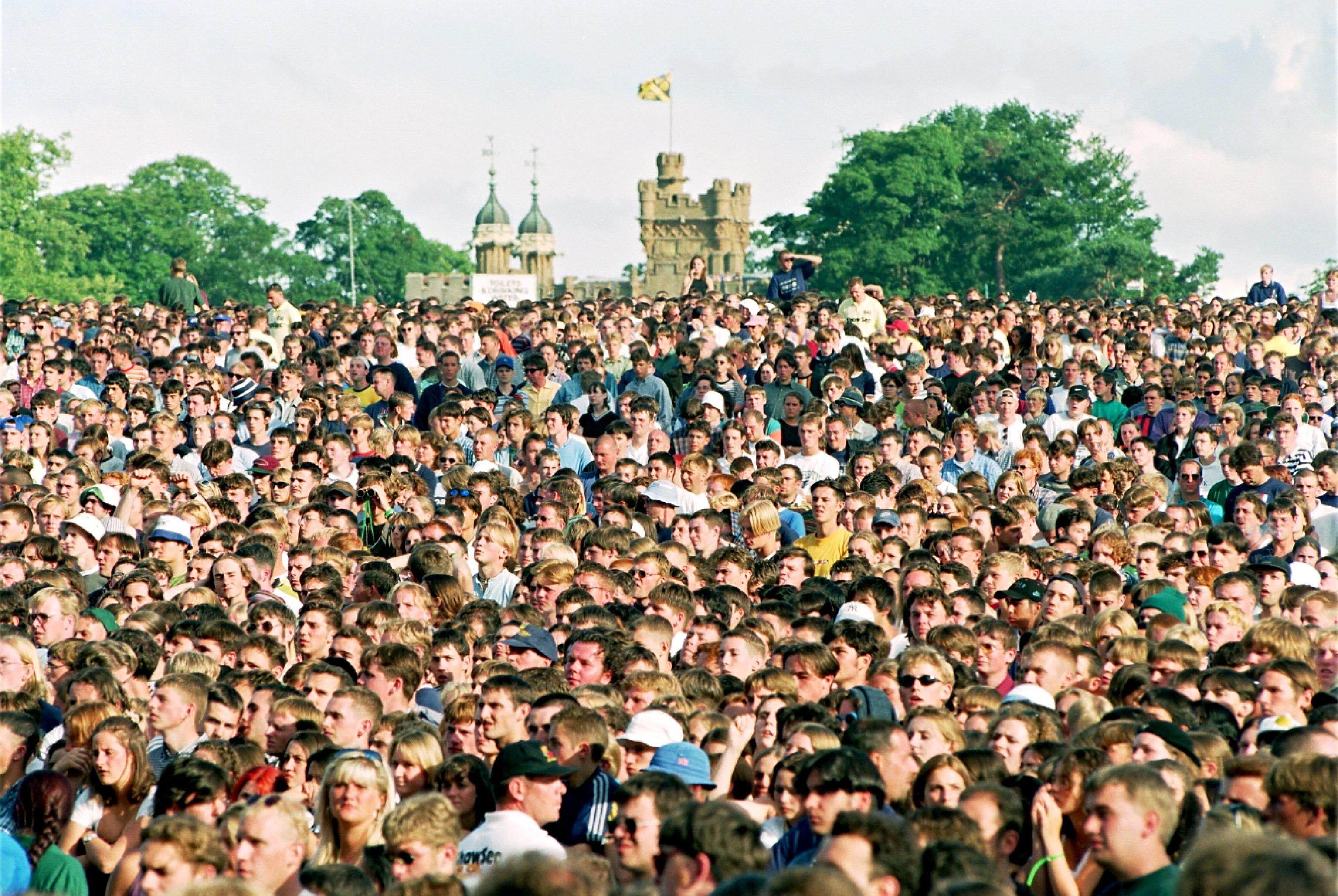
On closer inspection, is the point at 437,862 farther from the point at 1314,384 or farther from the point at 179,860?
the point at 1314,384

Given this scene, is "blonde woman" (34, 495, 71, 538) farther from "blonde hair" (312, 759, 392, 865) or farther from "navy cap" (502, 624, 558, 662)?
"blonde hair" (312, 759, 392, 865)

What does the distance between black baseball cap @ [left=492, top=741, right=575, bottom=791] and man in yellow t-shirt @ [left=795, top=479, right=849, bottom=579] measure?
5864 mm

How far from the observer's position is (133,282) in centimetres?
11756

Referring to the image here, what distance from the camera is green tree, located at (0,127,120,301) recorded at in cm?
9462

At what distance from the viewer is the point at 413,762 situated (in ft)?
24.2

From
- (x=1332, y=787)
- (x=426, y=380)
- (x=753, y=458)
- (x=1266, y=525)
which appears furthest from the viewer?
(x=426, y=380)

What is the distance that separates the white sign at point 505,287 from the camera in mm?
36625

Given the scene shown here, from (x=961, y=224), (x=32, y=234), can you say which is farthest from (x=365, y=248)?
(x=961, y=224)

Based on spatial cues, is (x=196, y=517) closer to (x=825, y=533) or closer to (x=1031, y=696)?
(x=825, y=533)

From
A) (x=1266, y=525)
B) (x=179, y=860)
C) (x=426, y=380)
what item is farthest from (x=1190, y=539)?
(x=426, y=380)

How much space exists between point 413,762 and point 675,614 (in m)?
3.31

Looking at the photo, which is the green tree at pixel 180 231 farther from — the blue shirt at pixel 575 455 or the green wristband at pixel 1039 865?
the green wristband at pixel 1039 865

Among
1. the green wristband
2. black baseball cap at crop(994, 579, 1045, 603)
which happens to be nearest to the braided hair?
the green wristband

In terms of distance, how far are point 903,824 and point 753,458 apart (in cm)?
990
